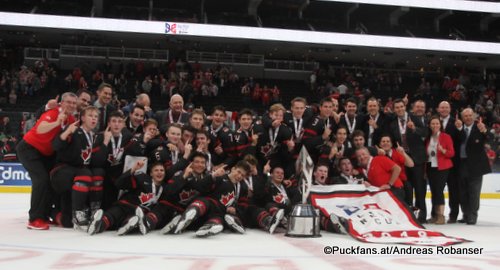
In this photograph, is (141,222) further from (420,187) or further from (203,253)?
(420,187)

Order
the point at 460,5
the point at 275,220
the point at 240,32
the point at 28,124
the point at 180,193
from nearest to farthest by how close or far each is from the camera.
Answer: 1. the point at 275,220
2. the point at 180,193
3. the point at 28,124
4. the point at 240,32
5. the point at 460,5

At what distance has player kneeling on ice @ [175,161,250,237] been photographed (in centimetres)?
533

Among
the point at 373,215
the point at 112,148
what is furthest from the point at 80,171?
the point at 373,215

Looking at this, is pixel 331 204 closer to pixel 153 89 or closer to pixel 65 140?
pixel 65 140

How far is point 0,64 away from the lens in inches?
834

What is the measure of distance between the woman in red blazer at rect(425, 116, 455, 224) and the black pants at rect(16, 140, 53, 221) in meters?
Result: 4.96

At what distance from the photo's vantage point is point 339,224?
579cm

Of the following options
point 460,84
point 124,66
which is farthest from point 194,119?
point 460,84

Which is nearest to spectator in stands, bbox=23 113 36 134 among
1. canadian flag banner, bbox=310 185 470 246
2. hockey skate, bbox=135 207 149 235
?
hockey skate, bbox=135 207 149 235

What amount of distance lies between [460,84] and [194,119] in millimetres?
21494

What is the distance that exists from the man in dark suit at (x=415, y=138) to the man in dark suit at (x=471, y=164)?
0.61 m

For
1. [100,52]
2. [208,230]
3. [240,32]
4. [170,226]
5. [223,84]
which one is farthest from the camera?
[100,52]

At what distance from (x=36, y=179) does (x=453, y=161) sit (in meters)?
5.58

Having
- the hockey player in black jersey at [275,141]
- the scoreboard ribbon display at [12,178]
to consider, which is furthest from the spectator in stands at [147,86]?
the hockey player in black jersey at [275,141]
